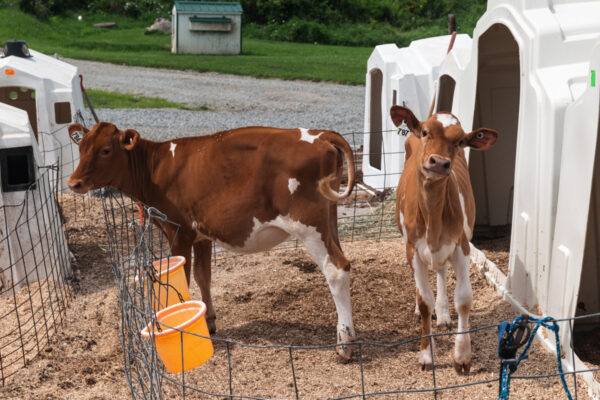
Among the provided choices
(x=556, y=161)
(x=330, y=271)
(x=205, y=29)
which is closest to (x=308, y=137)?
(x=330, y=271)

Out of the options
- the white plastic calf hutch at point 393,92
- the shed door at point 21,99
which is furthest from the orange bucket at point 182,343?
the shed door at point 21,99

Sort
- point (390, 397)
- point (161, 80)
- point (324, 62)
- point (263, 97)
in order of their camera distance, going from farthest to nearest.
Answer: point (324, 62), point (161, 80), point (263, 97), point (390, 397)

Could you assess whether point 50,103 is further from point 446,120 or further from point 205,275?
point 446,120

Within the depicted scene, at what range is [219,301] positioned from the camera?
24.0 feet

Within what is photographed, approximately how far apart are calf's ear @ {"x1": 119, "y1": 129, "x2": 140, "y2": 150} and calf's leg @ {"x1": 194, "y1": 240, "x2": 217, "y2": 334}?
103 cm

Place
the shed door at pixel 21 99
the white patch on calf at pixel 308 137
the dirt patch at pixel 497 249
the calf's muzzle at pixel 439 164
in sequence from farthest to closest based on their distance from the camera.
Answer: the shed door at pixel 21 99 < the dirt patch at pixel 497 249 < the white patch on calf at pixel 308 137 < the calf's muzzle at pixel 439 164

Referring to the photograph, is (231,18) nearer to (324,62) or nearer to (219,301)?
(324,62)

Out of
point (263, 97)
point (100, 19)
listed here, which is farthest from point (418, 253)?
point (100, 19)

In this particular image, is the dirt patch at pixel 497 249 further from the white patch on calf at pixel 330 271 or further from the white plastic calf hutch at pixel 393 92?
the white patch on calf at pixel 330 271

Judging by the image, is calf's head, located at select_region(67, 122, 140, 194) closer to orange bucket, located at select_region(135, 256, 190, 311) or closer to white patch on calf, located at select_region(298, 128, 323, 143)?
orange bucket, located at select_region(135, 256, 190, 311)

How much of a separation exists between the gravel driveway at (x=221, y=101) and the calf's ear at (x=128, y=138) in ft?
31.4

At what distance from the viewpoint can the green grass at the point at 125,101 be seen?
19.9 metres

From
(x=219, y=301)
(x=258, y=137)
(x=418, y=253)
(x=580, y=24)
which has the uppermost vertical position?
(x=580, y=24)

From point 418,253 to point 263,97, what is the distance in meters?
16.1
